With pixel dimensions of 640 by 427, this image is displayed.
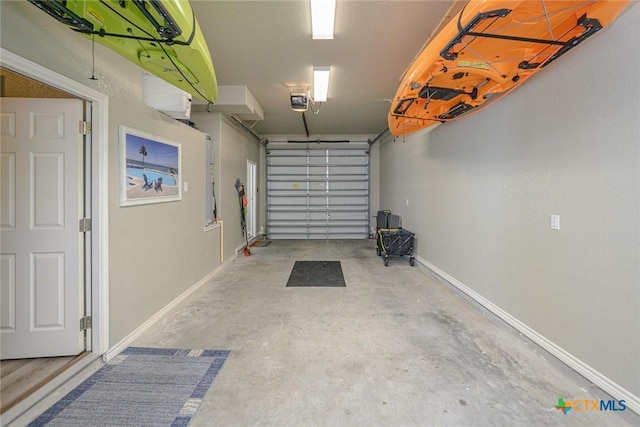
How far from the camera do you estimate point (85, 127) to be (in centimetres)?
210

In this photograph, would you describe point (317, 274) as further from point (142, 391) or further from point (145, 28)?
point (145, 28)

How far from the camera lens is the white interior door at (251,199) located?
24.1 ft

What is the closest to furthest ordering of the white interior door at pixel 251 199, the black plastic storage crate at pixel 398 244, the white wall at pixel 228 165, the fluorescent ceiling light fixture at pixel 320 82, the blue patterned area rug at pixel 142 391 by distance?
the blue patterned area rug at pixel 142 391
the fluorescent ceiling light fixture at pixel 320 82
the white wall at pixel 228 165
the black plastic storage crate at pixel 398 244
the white interior door at pixel 251 199

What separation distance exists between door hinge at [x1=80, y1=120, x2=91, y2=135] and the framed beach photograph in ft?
0.82

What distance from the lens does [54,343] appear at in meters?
2.08

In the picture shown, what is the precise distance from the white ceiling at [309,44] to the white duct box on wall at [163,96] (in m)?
0.72

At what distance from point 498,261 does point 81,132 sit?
3983mm

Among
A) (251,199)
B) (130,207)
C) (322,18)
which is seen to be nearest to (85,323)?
(130,207)

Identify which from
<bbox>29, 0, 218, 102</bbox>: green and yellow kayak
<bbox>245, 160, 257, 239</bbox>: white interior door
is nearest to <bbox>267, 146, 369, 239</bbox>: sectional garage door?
<bbox>245, 160, 257, 239</bbox>: white interior door

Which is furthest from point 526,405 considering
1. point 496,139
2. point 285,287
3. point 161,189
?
point 161,189

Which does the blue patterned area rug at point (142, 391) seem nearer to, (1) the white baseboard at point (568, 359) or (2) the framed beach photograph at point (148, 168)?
(2) the framed beach photograph at point (148, 168)

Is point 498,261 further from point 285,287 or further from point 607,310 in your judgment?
point 285,287

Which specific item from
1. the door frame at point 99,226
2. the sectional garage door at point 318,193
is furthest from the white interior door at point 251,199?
the door frame at point 99,226

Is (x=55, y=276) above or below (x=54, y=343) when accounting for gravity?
above
